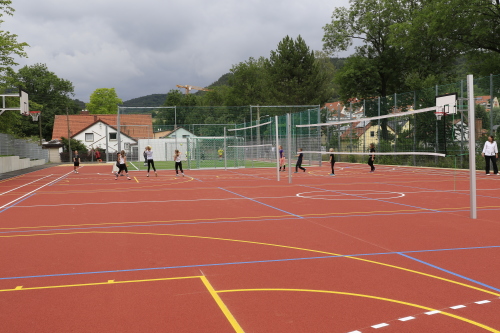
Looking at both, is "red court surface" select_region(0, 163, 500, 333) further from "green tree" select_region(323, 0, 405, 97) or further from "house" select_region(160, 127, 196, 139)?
"green tree" select_region(323, 0, 405, 97)

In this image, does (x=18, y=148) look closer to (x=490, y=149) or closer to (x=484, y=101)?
(x=484, y=101)

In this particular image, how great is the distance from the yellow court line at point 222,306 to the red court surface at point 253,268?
0.02m

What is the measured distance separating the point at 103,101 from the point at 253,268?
10950 centimetres

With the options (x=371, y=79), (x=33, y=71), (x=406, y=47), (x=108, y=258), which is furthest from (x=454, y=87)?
(x=33, y=71)

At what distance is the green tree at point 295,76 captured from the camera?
63209mm

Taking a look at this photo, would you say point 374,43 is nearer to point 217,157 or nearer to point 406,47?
point 406,47

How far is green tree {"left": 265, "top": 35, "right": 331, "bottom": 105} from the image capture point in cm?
6321

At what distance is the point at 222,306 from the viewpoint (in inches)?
192

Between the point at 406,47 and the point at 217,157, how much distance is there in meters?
18.8

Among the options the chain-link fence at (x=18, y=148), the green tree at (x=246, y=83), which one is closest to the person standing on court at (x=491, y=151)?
the chain-link fence at (x=18, y=148)

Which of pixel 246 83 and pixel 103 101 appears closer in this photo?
pixel 246 83

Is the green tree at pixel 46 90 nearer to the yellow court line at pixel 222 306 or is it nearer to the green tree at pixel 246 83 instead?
the green tree at pixel 246 83

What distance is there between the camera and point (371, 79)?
46.7 meters

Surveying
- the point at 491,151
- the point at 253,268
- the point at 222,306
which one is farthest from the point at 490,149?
the point at 222,306
